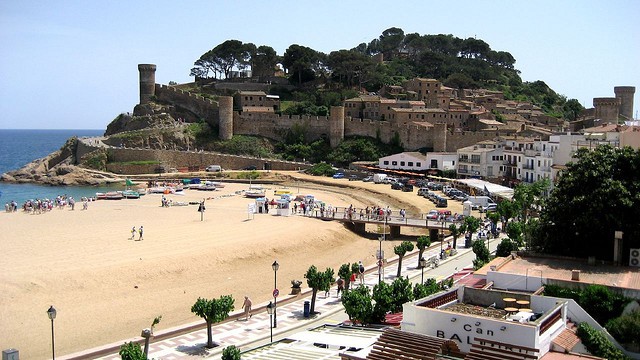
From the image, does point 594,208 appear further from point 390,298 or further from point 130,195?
point 130,195

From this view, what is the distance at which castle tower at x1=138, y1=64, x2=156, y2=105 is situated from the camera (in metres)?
75.6

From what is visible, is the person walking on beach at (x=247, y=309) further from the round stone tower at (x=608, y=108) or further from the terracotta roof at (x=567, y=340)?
the round stone tower at (x=608, y=108)

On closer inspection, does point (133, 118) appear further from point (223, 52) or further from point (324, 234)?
point (324, 234)

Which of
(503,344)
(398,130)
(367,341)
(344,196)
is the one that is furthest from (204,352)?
(398,130)

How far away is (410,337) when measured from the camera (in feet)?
39.9

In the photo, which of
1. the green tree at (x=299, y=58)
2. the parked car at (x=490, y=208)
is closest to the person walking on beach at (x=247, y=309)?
the parked car at (x=490, y=208)

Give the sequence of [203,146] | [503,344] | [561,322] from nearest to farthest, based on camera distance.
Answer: [503,344] → [561,322] → [203,146]

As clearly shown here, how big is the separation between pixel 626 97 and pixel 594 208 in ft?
249

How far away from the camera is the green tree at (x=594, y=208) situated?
18.6 m

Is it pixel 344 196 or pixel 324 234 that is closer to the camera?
pixel 324 234

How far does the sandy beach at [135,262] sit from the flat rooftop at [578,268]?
29.0ft

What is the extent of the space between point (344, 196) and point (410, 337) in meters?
38.2

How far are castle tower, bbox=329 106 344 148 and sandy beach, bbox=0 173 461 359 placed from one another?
83.7ft

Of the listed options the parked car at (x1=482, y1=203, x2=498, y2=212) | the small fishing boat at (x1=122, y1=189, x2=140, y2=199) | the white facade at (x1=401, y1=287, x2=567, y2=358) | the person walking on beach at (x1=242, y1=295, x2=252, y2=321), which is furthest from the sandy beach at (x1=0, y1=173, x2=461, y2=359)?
the white facade at (x1=401, y1=287, x2=567, y2=358)
